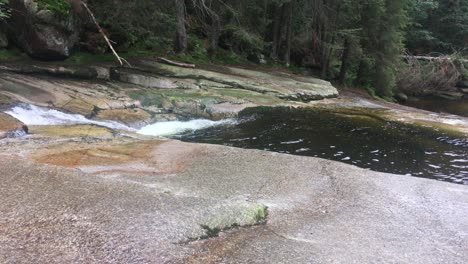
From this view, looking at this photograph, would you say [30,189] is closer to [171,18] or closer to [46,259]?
[46,259]

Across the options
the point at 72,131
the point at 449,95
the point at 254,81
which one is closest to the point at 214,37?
the point at 254,81

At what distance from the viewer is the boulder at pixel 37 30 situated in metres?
12.5

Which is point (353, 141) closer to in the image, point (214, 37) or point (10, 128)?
point (10, 128)

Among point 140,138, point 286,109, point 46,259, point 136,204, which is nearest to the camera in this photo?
point 46,259

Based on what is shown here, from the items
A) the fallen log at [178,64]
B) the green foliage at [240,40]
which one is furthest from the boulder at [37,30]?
the green foliage at [240,40]

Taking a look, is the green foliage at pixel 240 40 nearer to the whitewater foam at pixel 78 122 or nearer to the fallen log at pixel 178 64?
the fallen log at pixel 178 64

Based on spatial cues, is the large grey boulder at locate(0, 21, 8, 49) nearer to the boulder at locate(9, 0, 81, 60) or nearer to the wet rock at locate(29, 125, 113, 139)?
the boulder at locate(9, 0, 81, 60)

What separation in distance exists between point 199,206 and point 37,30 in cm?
1013

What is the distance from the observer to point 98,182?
5.02m

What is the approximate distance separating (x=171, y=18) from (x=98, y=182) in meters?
12.8

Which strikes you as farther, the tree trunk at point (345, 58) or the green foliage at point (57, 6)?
the tree trunk at point (345, 58)

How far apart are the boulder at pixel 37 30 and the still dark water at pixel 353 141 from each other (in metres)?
5.55

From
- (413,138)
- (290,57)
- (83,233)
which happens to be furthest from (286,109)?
(290,57)

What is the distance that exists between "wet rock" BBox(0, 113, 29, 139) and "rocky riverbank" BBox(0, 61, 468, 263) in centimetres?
3
